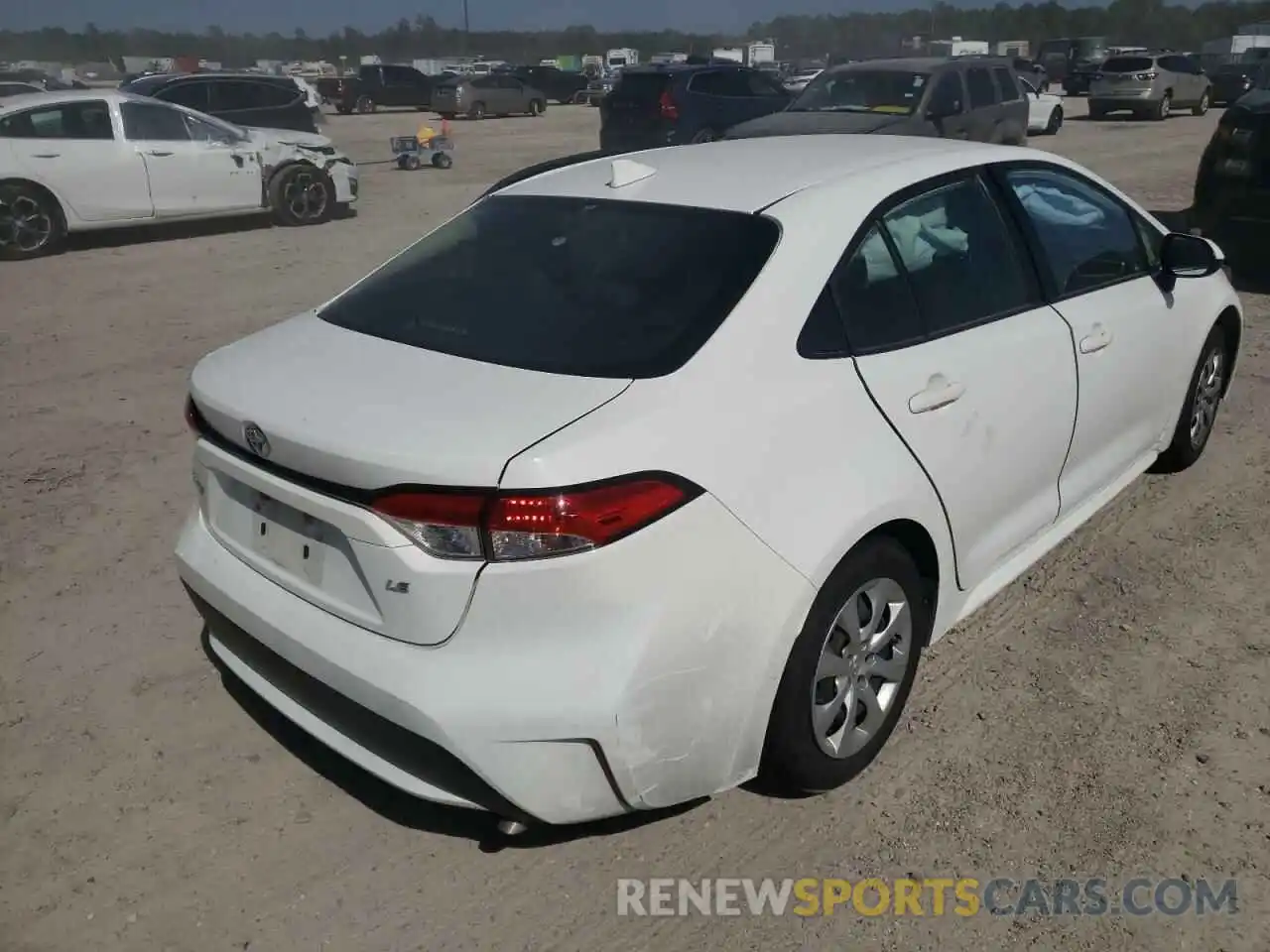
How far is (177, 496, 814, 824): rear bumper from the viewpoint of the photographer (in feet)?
7.24

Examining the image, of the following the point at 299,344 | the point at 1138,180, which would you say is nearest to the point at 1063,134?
the point at 1138,180

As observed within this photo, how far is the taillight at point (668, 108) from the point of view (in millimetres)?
16797

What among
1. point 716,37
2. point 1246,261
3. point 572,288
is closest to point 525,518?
point 572,288

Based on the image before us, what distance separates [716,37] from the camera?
11588 centimetres

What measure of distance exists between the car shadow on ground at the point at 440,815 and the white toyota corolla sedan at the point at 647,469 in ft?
1.25

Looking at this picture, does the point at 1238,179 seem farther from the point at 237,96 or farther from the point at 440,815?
the point at 237,96

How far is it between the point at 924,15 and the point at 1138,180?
10742 centimetres

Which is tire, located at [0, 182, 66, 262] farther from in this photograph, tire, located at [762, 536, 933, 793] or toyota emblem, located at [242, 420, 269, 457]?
tire, located at [762, 536, 933, 793]

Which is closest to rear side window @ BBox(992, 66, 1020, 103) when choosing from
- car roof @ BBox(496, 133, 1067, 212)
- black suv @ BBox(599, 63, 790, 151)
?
black suv @ BBox(599, 63, 790, 151)

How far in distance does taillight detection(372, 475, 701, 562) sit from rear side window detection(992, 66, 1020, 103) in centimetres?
1315

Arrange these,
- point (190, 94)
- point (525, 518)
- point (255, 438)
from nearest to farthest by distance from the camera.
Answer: point (525, 518), point (255, 438), point (190, 94)

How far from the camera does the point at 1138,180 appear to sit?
46.9ft

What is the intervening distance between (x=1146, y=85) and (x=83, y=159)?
2370 cm

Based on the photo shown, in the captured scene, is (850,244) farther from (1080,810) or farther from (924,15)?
(924,15)
